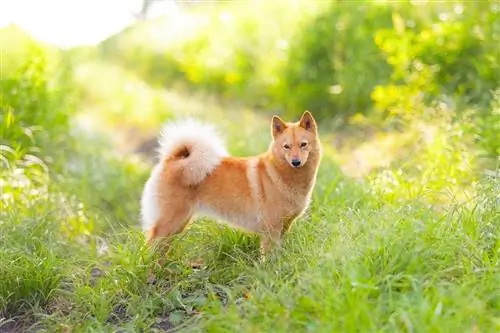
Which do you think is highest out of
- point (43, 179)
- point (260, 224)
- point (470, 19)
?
point (470, 19)

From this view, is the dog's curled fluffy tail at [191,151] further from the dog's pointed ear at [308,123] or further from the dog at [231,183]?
the dog's pointed ear at [308,123]

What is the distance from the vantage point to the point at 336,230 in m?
4.23

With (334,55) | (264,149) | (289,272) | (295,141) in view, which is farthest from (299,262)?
(334,55)

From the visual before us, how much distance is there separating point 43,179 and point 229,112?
13.8ft

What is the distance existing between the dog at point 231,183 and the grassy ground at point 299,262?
0.45 ft

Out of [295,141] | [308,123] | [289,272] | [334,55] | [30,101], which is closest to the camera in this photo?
[289,272]

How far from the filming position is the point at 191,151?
4.84m

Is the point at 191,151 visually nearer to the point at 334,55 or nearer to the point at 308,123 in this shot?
the point at 308,123

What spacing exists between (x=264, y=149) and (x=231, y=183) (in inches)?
115

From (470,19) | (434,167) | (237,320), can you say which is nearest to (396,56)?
(470,19)

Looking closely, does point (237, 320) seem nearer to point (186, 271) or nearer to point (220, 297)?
point (220, 297)

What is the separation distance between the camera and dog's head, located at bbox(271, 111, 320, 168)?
4.64 metres

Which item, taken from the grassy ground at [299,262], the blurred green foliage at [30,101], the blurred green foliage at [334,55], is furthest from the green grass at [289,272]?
the blurred green foliage at [334,55]

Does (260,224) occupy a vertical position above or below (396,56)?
below
